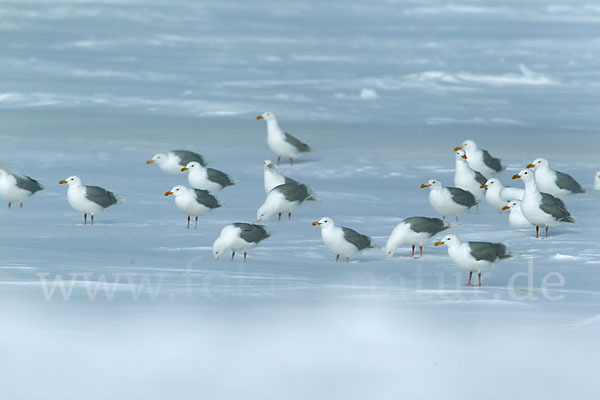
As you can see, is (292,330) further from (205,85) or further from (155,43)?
(155,43)

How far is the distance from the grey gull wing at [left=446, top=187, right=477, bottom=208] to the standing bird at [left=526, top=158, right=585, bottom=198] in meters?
1.06

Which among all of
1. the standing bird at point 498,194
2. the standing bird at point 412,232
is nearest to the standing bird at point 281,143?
the standing bird at point 498,194

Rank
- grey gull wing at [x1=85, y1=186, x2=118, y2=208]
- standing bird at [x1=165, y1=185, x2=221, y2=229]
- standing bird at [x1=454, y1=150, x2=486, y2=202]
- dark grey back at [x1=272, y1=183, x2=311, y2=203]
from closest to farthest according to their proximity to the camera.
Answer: standing bird at [x1=165, y1=185, x2=221, y2=229]
grey gull wing at [x1=85, y1=186, x2=118, y2=208]
dark grey back at [x1=272, y1=183, x2=311, y2=203]
standing bird at [x1=454, y1=150, x2=486, y2=202]

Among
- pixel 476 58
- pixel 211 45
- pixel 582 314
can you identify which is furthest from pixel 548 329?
pixel 211 45

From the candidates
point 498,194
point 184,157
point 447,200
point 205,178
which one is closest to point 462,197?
point 447,200

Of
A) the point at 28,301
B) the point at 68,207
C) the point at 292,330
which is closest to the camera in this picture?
the point at 292,330

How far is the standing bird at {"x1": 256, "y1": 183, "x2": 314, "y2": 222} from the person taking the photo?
1052 cm

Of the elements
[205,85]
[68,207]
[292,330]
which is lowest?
[292,330]

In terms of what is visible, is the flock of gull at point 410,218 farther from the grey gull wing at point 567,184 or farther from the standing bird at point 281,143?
the standing bird at point 281,143

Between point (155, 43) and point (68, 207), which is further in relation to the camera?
point (155, 43)

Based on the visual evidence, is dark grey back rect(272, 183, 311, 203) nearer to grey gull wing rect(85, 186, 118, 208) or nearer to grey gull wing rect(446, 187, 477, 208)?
grey gull wing rect(446, 187, 477, 208)

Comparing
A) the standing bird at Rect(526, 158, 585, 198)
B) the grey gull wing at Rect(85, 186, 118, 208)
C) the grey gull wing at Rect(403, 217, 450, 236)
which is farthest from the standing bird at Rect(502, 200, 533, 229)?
the grey gull wing at Rect(85, 186, 118, 208)

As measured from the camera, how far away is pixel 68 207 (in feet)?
37.0

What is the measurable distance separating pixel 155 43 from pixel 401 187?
44.4 ft
